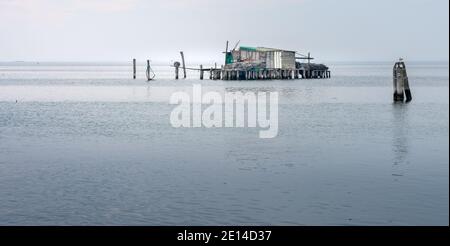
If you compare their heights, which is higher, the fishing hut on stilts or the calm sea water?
the fishing hut on stilts

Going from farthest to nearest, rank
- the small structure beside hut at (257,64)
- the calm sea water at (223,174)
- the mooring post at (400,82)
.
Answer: the small structure beside hut at (257,64) < the mooring post at (400,82) < the calm sea water at (223,174)

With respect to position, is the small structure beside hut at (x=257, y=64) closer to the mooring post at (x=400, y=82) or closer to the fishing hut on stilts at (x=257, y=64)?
the fishing hut on stilts at (x=257, y=64)

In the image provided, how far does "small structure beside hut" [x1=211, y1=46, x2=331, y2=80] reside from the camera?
10094 centimetres

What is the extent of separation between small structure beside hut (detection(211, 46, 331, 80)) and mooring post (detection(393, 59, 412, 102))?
47719mm

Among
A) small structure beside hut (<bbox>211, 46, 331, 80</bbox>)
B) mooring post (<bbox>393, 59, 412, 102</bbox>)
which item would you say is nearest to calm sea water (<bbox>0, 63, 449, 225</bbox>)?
mooring post (<bbox>393, 59, 412, 102</bbox>)

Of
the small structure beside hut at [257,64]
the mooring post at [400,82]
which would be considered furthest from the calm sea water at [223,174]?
the small structure beside hut at [257,64]

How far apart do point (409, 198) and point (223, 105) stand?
38067mm

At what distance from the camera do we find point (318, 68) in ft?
395

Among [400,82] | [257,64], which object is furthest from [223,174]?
[257,64]

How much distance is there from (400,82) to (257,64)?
167 ft

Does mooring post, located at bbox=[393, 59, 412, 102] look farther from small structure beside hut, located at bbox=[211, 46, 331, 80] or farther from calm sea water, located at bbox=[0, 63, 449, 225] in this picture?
small structure beside hut, located at bbox=[211, 46, 331, 80]

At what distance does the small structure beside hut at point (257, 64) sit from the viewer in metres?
101

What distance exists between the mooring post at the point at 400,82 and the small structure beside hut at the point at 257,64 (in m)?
47.7
